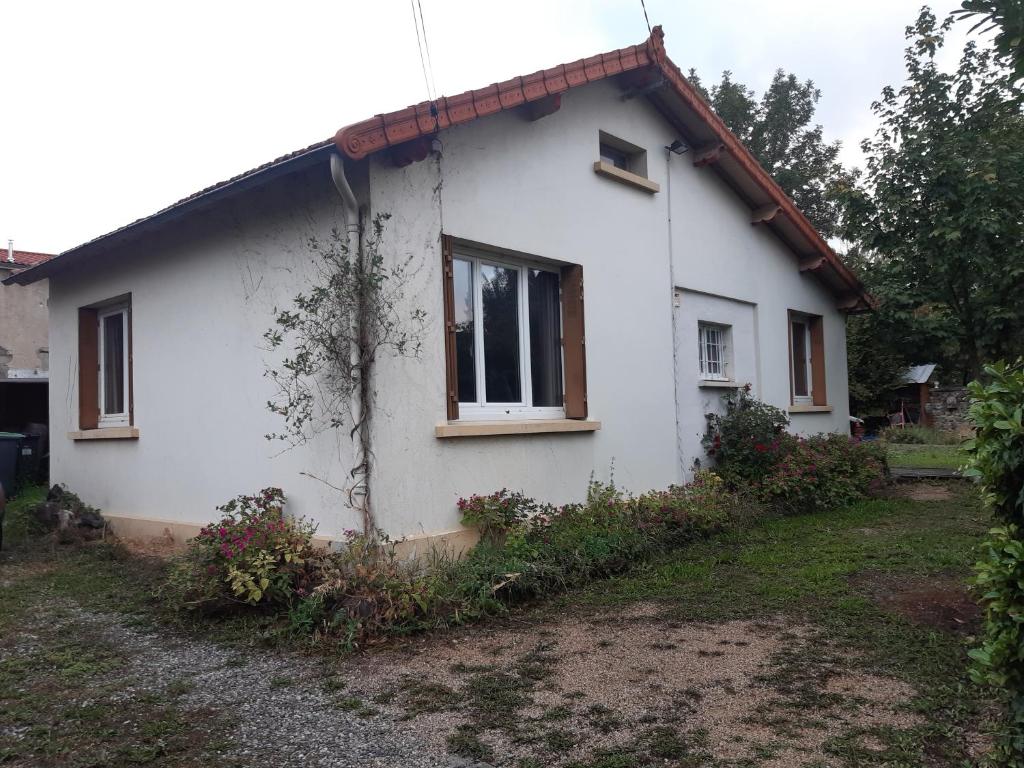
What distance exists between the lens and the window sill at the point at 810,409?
12180 mm

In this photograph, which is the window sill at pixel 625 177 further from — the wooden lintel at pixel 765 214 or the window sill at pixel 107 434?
the window sill at pixel 107 434

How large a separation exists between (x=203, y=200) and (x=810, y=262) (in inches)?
384

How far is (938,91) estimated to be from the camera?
12.1 m

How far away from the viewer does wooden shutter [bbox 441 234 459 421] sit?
6.47 metres

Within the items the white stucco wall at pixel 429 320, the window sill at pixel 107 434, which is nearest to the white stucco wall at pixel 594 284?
the white stucco wall at pixel 429 320

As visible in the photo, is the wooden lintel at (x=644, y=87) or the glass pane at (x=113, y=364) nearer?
the wooden lintel at (x=644, y=87)

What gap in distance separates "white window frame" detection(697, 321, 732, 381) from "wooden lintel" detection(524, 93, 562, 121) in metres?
3.97

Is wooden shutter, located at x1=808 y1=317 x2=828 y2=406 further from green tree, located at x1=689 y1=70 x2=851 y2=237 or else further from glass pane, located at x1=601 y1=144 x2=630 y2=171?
green tree, located at x1=689 y1=70 x2=851 y2=237

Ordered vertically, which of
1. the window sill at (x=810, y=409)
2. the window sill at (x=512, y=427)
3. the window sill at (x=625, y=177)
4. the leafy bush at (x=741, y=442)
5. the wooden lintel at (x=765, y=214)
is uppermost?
the wooden lintel at (x=765, y=214)

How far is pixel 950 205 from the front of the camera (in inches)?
461

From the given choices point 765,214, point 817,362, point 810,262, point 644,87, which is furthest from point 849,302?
point 644,87

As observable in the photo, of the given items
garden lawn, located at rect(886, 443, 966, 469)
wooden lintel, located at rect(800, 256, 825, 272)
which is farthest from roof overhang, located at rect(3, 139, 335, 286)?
garden lawn, located at rect(886, 443, 966, 469)

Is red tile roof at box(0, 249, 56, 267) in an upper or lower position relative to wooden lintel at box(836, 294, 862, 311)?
upper

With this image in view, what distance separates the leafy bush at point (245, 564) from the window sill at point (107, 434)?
302 centimetres
